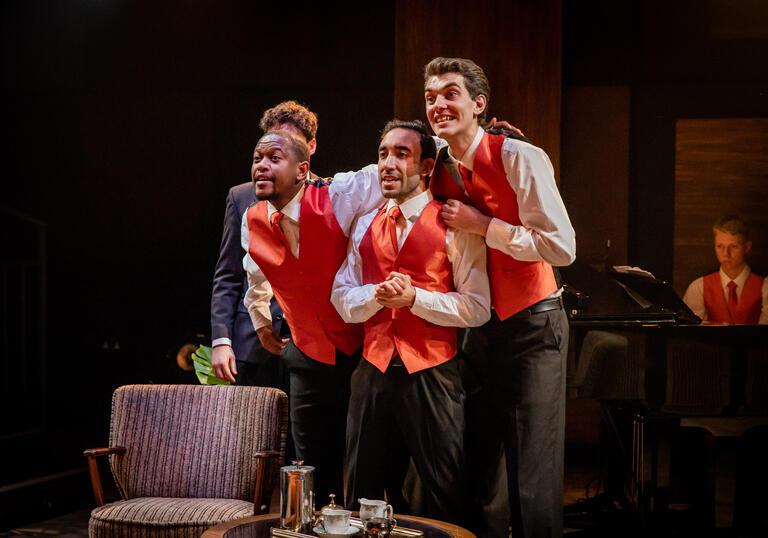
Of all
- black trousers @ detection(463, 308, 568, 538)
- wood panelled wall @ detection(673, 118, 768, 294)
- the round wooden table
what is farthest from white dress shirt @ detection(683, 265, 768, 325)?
the round wooden table

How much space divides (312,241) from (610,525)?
2.00m

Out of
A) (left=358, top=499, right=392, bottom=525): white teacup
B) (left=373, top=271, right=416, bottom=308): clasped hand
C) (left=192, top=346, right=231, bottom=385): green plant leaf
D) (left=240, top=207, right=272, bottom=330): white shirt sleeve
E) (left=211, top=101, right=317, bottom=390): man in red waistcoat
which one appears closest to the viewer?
(left=358, top=499, right=392, bottom=525): white teacup

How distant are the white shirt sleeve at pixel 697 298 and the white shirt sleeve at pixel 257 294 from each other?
2587 mm

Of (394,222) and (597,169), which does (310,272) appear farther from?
(597,169)

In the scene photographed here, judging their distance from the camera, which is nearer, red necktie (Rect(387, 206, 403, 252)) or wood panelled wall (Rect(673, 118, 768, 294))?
red necktie (Rect(387, 206, 403, 252))

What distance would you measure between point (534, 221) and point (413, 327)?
0.54 meters

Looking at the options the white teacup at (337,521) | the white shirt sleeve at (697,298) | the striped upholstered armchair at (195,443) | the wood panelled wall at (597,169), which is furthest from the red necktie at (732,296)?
the white teacup at (337,521)

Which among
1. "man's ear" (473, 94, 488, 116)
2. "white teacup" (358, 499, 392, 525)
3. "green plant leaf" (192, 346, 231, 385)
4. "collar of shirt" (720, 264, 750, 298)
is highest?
"man's ear" (473, 94, 488, 116)

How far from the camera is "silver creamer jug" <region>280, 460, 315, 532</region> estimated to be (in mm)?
2506

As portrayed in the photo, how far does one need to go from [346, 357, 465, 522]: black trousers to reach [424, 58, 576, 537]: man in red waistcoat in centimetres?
18

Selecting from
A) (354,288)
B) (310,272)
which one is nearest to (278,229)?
(310,272)

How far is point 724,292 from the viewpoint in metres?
4.92

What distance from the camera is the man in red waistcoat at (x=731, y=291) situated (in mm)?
4750

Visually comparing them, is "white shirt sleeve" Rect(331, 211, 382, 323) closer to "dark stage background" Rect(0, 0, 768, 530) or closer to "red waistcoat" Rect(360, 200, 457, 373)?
"red waistcoat" Rect(360, 200, 457, 373)
